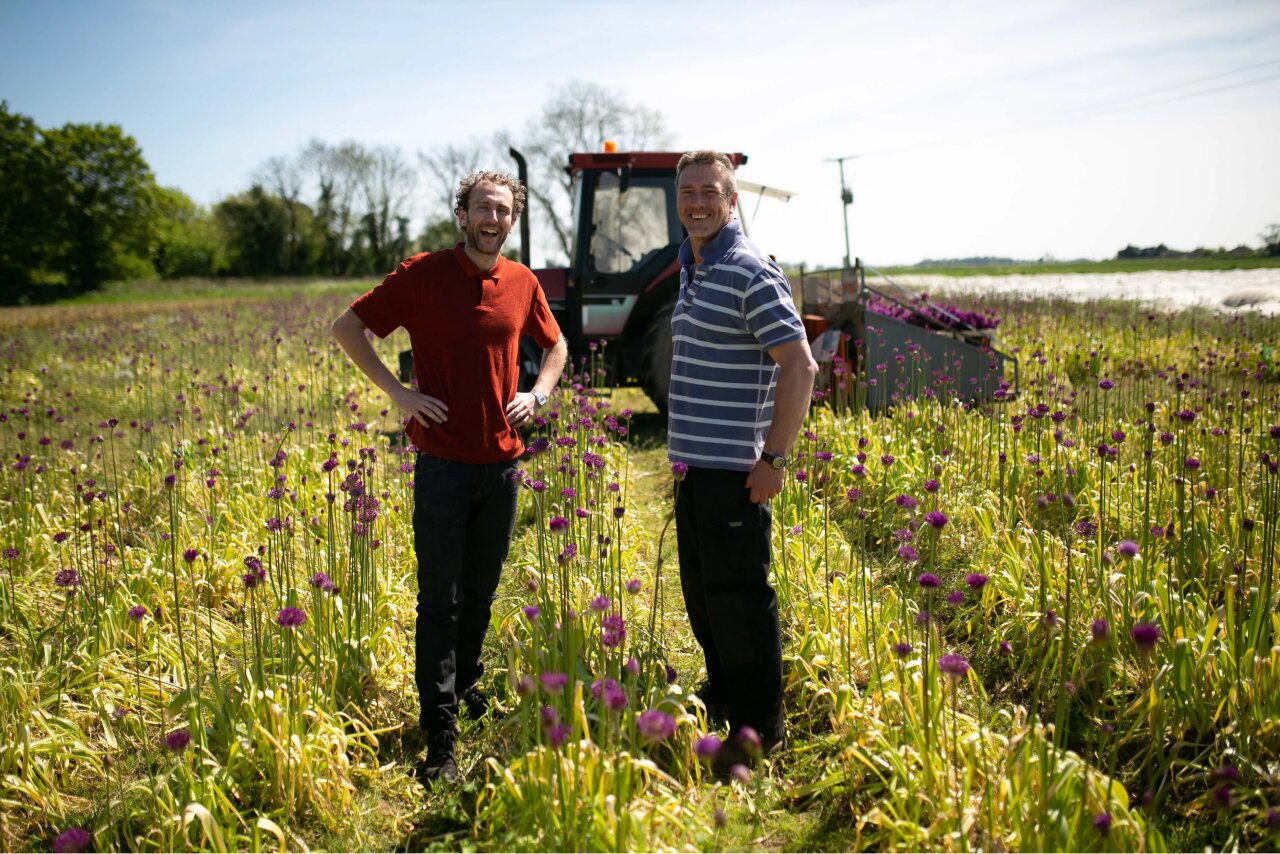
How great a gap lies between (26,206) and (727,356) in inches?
2251

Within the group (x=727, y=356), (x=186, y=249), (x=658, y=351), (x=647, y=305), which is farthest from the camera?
(x=186, y=249)

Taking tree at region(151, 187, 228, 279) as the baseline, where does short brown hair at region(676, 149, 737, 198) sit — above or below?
below

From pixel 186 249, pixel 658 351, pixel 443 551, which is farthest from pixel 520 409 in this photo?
pixel 186 249

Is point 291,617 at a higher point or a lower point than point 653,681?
higher

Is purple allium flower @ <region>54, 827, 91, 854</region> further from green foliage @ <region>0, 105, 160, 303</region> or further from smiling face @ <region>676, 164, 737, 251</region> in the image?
green foliage @ <region>0, 105, 160, 303</region>

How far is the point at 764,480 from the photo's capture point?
2682mm

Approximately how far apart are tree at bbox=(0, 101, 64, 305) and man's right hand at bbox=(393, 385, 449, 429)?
51872mm

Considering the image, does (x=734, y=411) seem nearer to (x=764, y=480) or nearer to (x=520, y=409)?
(x=764, y=480)

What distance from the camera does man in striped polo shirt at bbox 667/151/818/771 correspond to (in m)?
2.67

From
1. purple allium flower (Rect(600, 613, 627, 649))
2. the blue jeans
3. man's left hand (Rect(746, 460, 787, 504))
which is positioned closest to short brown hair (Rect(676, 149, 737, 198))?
man's left hand (Rect(746, 460, 787, 504))

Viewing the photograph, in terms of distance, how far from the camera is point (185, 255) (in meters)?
60.3

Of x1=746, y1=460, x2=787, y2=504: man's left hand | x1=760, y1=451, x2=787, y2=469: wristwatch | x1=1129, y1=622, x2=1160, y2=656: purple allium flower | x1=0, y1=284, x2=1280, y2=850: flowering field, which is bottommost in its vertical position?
x1=0, y1=284, x2=1280, y2=850: flowering field


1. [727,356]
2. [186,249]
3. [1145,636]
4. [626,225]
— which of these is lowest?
[1145,636]

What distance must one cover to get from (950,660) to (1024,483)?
11.7ft
